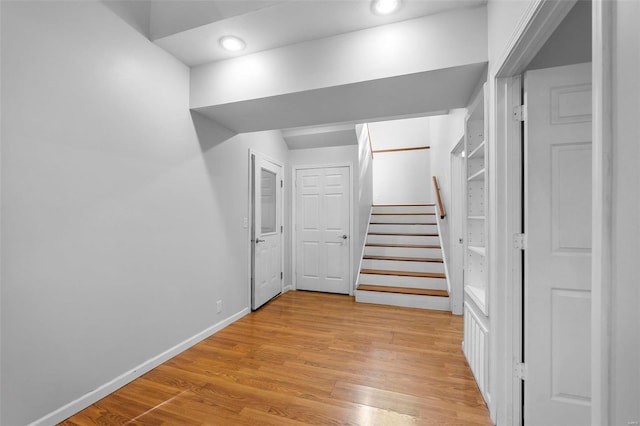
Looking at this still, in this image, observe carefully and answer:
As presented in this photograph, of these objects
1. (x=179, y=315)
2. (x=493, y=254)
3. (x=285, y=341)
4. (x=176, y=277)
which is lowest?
(x=285, y=341)

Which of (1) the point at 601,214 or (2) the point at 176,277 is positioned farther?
(2) the point at 176,277

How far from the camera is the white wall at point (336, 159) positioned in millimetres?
4191

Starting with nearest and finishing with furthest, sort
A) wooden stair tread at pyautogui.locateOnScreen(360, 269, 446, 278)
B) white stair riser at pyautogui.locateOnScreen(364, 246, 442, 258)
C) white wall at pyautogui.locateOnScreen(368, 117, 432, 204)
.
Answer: wooden stair tread at pyautogui.locateOnScreen(360, 269, 446, 278) → white stair riser at pyautogui.locateOnScreen(364, 246, 442, 258) → white wall at pyautogui.locateOnScreen(368, 117, 432, 204)

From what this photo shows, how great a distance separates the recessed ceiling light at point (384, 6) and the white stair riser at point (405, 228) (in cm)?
346

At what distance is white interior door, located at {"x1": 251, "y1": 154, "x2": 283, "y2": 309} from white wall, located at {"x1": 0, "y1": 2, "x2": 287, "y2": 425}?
3.11ft

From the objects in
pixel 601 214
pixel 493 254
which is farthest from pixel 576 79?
pixel 601 214

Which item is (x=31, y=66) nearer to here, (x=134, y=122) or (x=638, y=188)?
(x=134, y=122)

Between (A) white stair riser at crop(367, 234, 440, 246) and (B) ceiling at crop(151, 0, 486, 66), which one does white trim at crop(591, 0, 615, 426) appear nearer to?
(B) ceiling at crop(151, 0, 486, 66)

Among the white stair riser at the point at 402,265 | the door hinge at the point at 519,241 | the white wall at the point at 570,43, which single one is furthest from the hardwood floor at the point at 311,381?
the white wall at the point at 570,43

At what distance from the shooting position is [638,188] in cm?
59

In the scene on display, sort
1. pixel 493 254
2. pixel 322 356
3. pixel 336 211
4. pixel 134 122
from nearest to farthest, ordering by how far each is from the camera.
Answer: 1. pixel 493 254
2. pixel 134 122
3. pixel 322 356
4. pixel 336 211

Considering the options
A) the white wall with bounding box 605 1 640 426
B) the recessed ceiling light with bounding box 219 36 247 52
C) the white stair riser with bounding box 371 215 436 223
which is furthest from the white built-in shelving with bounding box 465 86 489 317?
the white stair riser with bounding box 371 215 436 223

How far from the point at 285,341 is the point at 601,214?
8.33ft

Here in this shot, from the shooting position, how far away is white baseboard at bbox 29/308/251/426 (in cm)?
158
